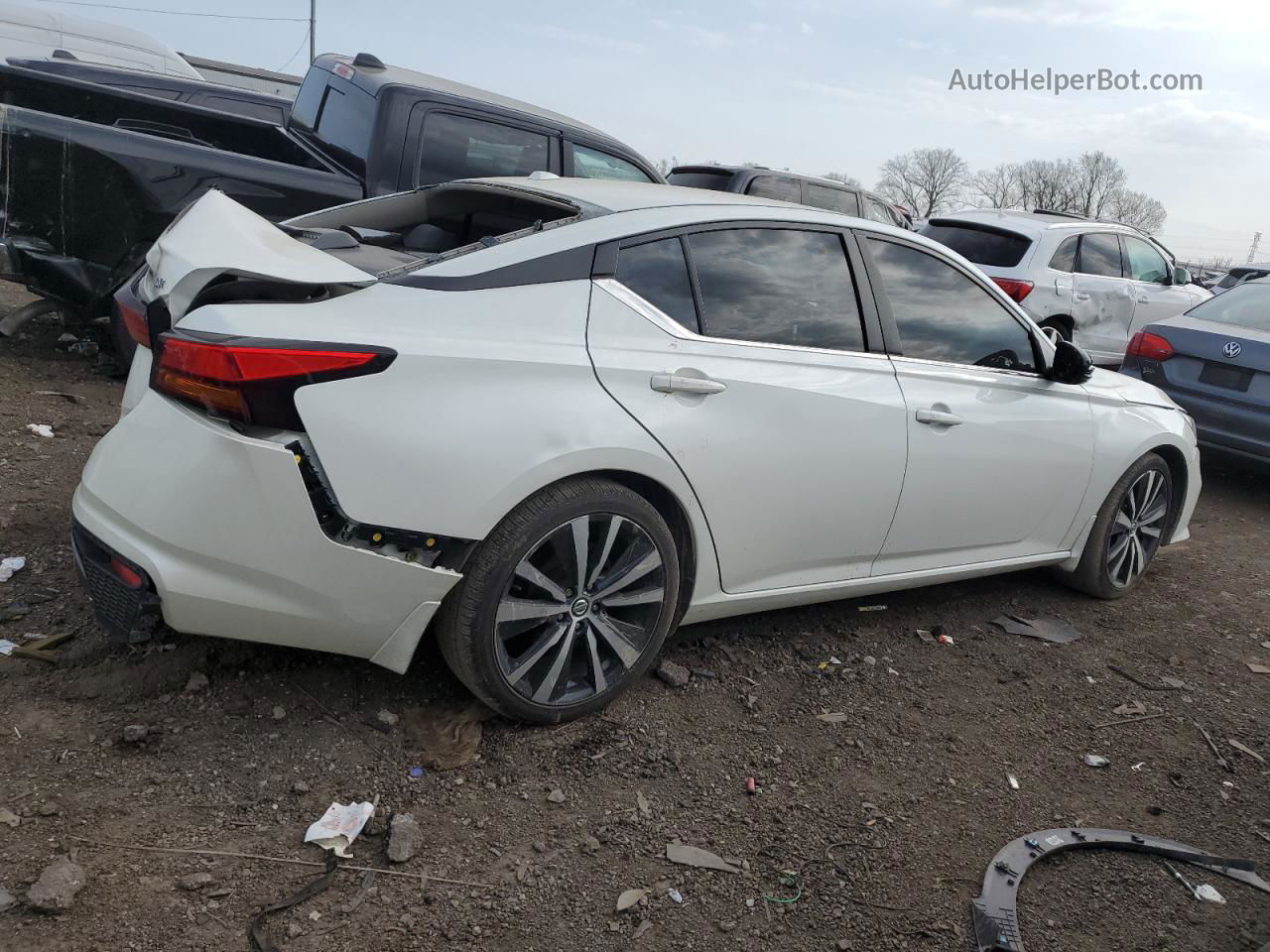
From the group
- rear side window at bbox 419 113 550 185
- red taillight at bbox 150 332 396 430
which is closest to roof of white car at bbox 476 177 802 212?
red taillight at bbox 150 332 396 430

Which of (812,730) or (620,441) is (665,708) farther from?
(620,441)

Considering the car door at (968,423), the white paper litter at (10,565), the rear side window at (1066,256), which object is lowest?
the white paper litter at (10,565)

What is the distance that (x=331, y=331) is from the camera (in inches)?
104

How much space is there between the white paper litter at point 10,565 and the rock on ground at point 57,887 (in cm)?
173

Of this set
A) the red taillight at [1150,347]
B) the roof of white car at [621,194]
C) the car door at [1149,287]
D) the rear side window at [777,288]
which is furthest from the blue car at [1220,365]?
the roof of white car at [621,194]

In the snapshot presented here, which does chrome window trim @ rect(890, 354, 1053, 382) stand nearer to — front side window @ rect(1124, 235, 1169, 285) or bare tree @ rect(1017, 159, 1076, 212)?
front side window @ rect(1124, 235, 1169, 285)

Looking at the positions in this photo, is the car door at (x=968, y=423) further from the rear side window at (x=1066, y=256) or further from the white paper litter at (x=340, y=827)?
the rear side window at (x=1066, y=256)

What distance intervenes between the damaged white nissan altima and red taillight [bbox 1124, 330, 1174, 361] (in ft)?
12.8

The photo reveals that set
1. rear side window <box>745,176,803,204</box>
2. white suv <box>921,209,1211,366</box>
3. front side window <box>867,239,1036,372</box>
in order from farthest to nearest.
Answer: rear side window <box>745,176,803,204</box> → white suv <box>921,209,1211,366</box> → front side window <box>867,239,1036,372</box>

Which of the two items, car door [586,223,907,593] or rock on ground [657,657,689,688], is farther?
rock on ground [657,657,689,688]

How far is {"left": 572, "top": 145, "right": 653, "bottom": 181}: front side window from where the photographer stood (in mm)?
6879

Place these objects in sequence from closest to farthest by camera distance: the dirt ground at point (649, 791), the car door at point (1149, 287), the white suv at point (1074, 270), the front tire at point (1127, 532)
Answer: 1. the dirt ground at point (649, 791)
2. the front tire at point (1127, 532)
3. the white suv at point (1074, 270)
4. the car door at point (1149, 287)

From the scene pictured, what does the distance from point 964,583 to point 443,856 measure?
127 inches

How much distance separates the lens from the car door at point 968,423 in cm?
386
